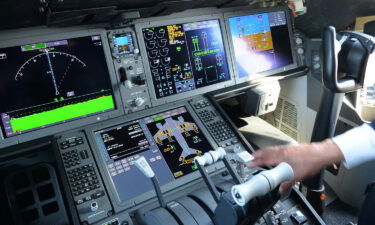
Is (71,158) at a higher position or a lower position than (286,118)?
higher

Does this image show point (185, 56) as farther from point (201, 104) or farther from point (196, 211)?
point (196, 211)

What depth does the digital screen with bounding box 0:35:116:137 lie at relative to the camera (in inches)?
64.2

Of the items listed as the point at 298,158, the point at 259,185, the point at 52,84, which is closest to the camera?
the point at 259,185

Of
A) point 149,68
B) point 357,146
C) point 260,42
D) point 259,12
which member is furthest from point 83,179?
point 259,12

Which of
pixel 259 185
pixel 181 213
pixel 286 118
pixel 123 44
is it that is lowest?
pixel 286 118

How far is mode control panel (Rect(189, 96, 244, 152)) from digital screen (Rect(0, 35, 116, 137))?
520 millimetres

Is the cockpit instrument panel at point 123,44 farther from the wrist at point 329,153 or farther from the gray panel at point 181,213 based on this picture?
the wrist at point 329,153

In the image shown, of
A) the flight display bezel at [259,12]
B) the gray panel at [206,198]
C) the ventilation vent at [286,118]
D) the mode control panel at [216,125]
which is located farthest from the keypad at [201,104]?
the ventilation vent at [286,118]

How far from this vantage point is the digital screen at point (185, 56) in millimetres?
2020

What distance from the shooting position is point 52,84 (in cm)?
172

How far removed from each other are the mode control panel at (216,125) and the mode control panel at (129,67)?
338 millimetres

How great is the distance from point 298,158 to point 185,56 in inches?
43.7

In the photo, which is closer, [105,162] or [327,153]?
[327,153]

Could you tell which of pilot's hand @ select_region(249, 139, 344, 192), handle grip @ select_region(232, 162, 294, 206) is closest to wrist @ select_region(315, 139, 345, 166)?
pilot's hand @ select_region(249, 139, 344, 192)
